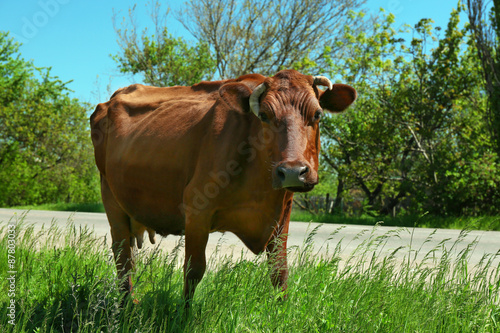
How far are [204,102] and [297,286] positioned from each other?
1.50 metres

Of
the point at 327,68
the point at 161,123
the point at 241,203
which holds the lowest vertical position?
the point at 241,203

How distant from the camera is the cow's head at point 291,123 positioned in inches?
103

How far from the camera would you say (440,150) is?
13.9m

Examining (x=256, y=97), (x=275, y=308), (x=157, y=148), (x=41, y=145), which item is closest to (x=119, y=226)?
(x=157, y=148)

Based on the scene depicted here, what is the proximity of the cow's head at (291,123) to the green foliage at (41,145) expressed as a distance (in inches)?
841

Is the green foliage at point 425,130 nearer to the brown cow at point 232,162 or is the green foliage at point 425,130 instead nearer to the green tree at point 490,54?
the green tree at point 490,54

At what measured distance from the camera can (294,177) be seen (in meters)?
2.57

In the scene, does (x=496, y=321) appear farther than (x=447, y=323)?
Yes

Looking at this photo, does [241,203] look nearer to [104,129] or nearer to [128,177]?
[128,177]

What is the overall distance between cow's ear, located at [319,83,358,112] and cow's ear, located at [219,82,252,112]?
0.54 metres

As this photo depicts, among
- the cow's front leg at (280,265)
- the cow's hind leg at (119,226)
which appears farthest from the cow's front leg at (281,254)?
the cow's hind leg at (119,226)

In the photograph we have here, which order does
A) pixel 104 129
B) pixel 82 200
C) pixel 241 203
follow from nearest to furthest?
pixel 241 203 < pixel 104 129 < pixel 82 200

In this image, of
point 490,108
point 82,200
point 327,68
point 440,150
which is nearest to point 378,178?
point 440,150

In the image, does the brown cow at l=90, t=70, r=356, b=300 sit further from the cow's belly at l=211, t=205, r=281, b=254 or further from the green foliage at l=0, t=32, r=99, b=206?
the green foliage at l=0, t=32, r=99, b=206
